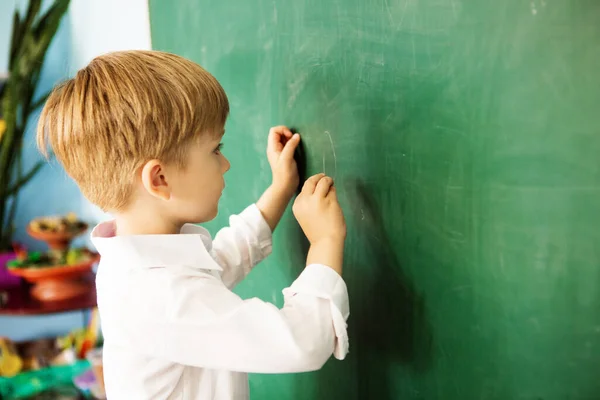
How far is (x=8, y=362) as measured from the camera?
7.29 ft

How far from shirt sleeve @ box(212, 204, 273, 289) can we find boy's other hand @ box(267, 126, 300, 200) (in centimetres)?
7

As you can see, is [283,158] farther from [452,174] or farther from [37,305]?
[37,305]

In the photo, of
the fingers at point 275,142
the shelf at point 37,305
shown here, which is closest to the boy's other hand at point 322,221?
the fingers at point 275,142

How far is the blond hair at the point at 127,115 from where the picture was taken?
0.77m

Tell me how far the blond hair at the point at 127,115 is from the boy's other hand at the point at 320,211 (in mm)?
183

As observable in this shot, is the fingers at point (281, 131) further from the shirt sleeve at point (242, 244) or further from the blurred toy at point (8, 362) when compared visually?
the blurred toy at point (8, 362)

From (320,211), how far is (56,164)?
1.82 m

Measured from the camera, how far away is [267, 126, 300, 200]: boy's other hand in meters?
0.97

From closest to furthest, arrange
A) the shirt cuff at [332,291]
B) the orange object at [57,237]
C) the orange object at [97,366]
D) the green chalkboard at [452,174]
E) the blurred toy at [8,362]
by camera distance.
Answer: the green chalkboard at [452,174] → the shirt cuff at [332,291] → the orange object at [97,366] → the blurred toy at [8,362] → the orange object at [57,237]

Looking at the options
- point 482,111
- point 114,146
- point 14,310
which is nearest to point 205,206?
point 114,146

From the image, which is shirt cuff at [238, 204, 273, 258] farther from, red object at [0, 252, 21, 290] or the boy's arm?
red object at [0, 252, 21, 290]

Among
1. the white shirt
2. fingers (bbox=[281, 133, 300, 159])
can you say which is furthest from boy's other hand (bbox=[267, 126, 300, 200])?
the white shirt

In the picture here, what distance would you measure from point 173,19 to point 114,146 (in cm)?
60

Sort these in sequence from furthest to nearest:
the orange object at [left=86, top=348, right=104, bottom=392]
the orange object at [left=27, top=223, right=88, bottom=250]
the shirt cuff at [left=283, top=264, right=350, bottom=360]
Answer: the orange object at [left=27, top=223, right=88, bottom=250], the orange object at [left=86, top=348, right=104, bottom=392], the shirt cuff at [left=283, top=264, right=350, bottom=360]
